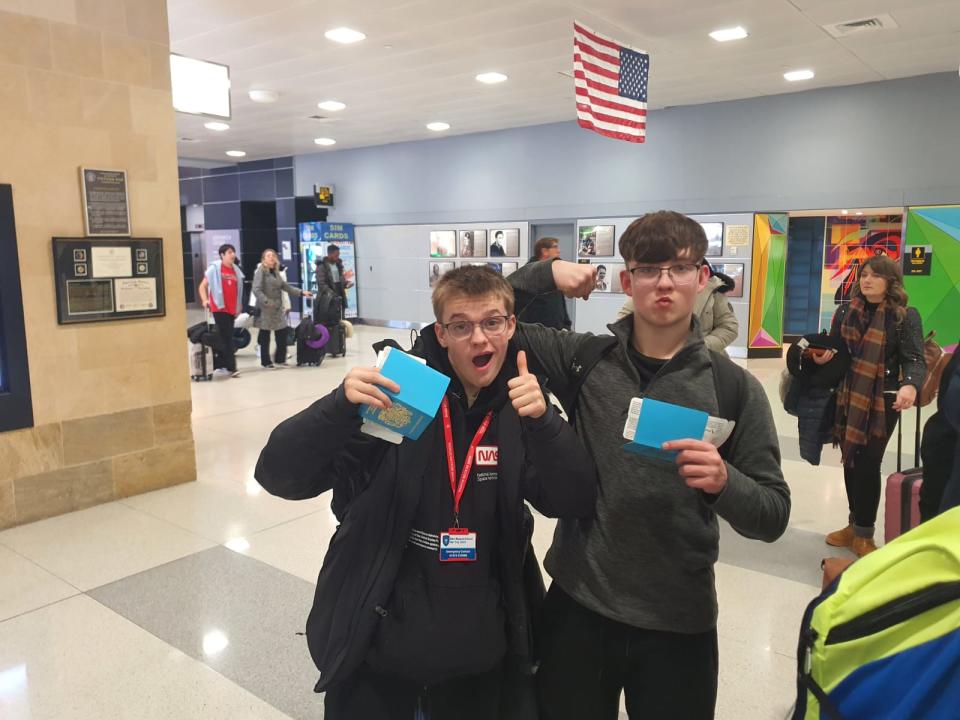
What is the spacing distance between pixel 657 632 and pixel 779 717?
1405 millimetres

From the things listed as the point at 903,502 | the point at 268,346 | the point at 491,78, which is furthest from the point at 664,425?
the point at 268,346

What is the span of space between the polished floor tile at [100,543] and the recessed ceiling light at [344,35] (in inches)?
206

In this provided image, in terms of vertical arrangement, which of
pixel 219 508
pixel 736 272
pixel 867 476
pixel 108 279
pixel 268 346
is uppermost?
pixel 108 279

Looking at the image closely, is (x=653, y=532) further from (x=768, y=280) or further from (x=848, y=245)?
(x=848, y=245)

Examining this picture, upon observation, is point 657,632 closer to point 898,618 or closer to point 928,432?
point 898,618

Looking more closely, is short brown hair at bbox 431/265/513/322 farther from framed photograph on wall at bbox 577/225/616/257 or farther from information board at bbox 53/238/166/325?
framed photograph on wall at bbox 577/225/616/257

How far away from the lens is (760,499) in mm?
1437

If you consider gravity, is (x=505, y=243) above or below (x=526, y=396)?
above

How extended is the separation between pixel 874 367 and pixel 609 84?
411cm

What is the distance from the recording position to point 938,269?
948 centimetres

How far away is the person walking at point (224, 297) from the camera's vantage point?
9289mm

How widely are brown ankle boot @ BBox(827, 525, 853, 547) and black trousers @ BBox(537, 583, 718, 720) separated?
293 centimetres

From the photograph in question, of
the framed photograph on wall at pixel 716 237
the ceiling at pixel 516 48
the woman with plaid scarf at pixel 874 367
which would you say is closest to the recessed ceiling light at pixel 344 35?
the ceiling at pixel 516 48

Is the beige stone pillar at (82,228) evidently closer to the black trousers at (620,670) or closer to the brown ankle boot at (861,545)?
the black trousers at (620,670)
